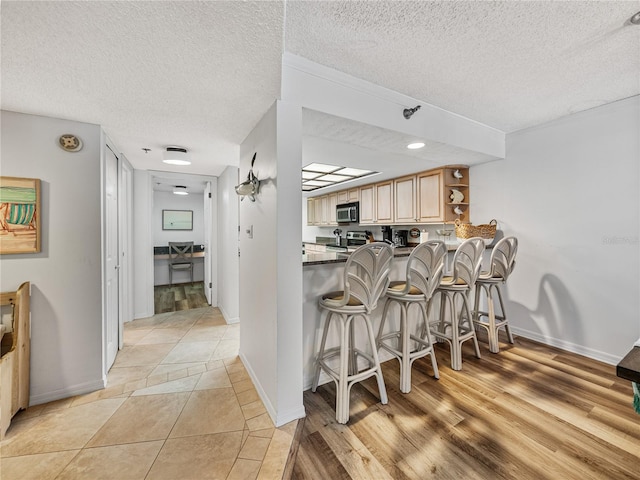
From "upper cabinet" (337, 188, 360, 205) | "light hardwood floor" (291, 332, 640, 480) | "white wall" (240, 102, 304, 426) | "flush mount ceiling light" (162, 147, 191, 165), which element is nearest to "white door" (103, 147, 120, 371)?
"flush mount ceiling light" (162, 147, 191, 165)

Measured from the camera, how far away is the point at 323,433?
1588 millimetres

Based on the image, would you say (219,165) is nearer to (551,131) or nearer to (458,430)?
(458,430)

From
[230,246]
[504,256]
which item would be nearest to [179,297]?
[230,246]

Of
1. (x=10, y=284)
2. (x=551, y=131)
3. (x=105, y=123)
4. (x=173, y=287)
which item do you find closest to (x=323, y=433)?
(x=10, y=284)

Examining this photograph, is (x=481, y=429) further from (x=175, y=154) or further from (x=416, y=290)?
(x=175, y=154)

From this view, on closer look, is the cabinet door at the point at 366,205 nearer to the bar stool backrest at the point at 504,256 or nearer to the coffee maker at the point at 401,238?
the coffee maker at the point at 401,238

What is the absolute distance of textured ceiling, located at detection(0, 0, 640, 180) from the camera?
1022 millimetres

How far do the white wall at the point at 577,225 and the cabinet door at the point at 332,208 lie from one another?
119 inches

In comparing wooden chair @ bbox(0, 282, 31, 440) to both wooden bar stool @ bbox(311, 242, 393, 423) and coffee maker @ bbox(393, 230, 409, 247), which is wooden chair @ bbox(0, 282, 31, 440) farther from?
coffee maker @ bbox(393, 230, 409, 247)

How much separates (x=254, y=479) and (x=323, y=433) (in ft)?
1.51

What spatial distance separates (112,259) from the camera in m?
2.55

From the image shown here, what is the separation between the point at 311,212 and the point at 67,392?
5.37 meters

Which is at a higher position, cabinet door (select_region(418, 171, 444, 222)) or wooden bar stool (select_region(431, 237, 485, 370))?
cabinet door (select_region(418, 171, 444, 222))

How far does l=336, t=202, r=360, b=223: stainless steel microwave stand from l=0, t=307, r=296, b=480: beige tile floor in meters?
3.29
